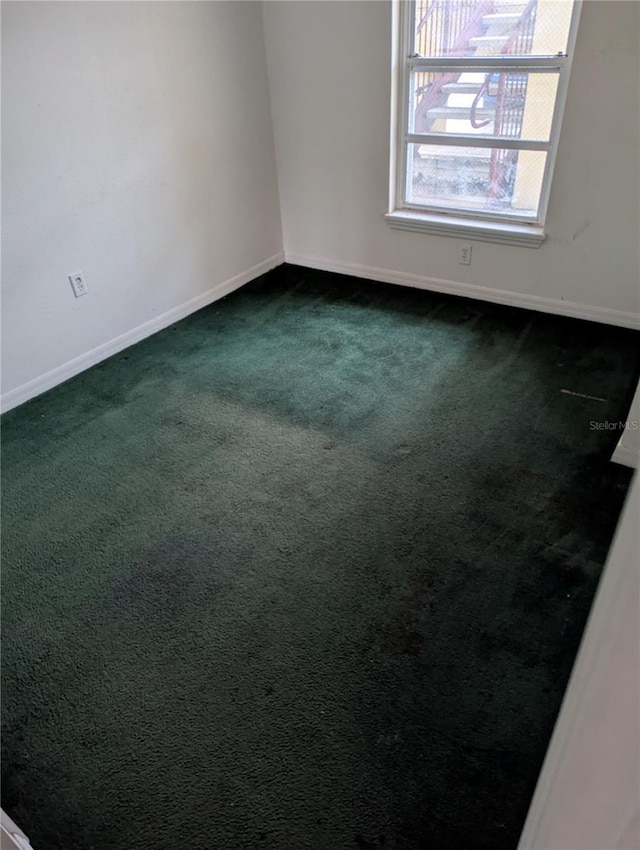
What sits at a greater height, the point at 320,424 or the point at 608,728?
the point at 608,728

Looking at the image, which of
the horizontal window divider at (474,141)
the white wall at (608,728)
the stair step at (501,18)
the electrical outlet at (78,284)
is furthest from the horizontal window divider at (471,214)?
the white wall at (608,728)

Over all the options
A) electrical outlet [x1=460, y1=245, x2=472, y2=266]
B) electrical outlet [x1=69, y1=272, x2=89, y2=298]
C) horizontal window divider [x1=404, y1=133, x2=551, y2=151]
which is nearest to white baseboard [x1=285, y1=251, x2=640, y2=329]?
electrical outlet [x1=460, y1=245, x2=472, y2=266]

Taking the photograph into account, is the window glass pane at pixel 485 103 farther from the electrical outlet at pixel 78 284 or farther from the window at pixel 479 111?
the electrical outlet at pixel 78 284

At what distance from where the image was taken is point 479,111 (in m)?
2.85

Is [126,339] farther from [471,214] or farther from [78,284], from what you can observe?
[471,214]

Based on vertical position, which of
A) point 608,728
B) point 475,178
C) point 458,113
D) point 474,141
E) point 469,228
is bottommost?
point 469,228

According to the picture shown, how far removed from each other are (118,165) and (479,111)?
1823 millimetres

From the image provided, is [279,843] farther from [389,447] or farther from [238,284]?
[238,284]

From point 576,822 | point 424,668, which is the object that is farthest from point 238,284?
point 576,822

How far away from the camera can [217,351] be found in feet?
9.78

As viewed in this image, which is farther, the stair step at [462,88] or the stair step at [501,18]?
the stair step at [462,88]

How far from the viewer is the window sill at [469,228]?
2.97 meters

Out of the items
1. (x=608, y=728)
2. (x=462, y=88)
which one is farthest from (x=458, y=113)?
(x=608, y=728)

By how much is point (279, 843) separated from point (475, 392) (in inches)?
74.2
